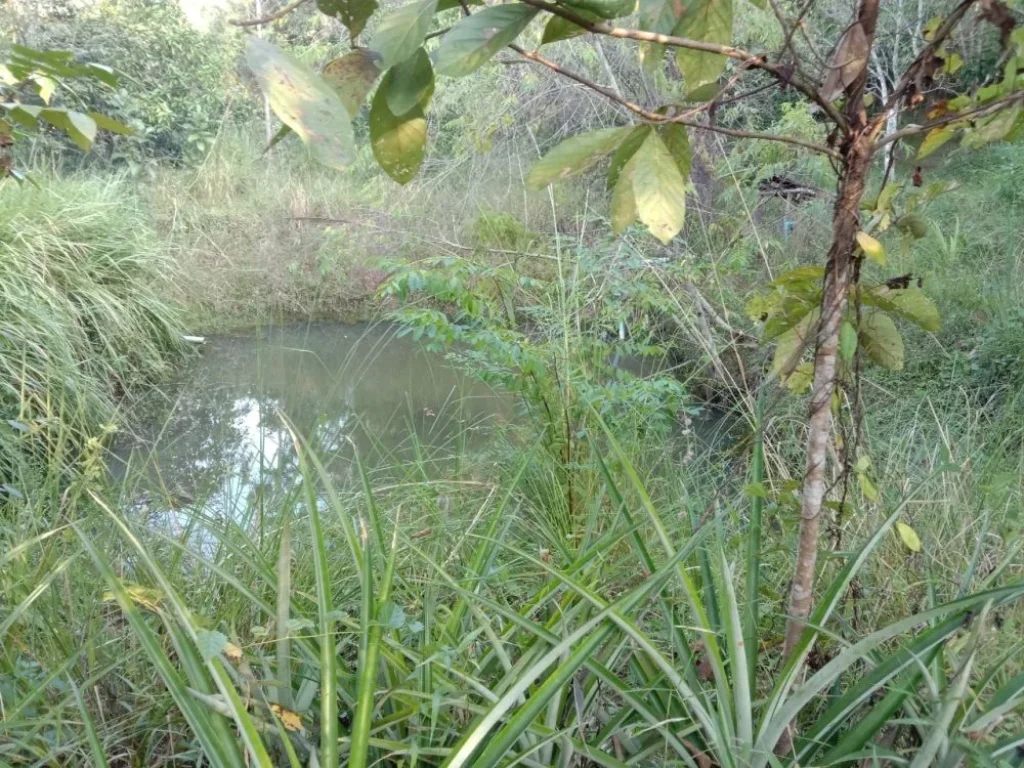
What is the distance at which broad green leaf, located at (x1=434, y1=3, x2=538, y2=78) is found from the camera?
23.7 inches

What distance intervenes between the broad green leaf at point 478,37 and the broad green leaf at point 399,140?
12 cm

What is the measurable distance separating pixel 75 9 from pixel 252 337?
6600mm

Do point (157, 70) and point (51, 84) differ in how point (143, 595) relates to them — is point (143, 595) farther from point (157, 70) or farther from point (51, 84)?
point (157, 70)

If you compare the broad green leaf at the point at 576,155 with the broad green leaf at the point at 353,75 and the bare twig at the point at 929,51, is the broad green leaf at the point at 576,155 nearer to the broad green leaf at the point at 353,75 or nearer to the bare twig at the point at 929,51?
the broad green leaf at the point at 353,75

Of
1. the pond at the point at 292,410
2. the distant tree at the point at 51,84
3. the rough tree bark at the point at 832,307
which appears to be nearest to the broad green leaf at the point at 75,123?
the distant tree at the point at 51,84

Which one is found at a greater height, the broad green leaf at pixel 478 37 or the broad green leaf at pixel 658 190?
the broad green leaf at pixel 478 37

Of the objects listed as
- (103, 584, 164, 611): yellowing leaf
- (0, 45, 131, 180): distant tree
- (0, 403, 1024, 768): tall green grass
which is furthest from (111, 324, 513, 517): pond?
(0, 45, 131, 180): distant tree

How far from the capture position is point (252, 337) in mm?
6305

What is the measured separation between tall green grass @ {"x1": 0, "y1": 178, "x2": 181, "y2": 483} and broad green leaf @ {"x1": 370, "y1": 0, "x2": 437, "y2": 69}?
9.93 feet

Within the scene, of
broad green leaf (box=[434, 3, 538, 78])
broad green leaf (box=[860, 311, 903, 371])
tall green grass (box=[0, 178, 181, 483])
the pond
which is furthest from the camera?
tall green grass (box=[0, 178, 181, 483])

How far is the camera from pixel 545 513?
2367 mm

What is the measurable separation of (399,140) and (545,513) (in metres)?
1.74

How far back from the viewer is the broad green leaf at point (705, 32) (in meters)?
0.80

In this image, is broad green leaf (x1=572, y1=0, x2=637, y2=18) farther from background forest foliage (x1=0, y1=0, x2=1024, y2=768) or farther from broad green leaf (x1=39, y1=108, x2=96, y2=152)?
broad green leaf (x1=39, y1=108, x2=96, y2=152)
